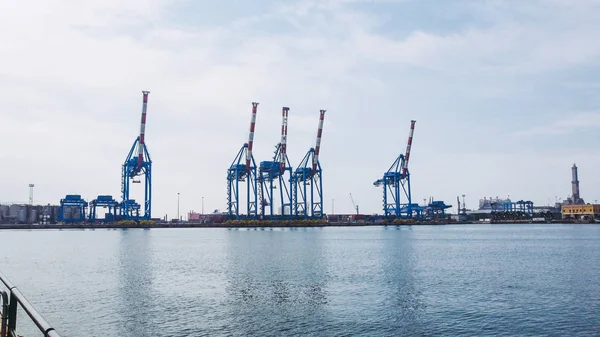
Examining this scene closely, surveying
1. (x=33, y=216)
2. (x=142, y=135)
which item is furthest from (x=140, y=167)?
(x=33, y=216)

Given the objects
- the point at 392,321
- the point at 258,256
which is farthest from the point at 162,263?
the point at 392,321

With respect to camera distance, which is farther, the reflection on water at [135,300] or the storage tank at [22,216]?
the storage tank at [22,216]

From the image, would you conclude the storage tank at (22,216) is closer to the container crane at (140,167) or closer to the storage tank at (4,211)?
the storage tank at (4,211)

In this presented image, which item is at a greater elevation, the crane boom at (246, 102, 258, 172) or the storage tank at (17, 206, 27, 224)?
the crane boom at (246, 102, 258, 172)

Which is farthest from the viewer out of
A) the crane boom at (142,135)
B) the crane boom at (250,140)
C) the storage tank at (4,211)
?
the storage tank at (4,211)

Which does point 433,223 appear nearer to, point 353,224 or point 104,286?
point 353,224

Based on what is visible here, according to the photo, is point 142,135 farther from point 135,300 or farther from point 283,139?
point 135,300

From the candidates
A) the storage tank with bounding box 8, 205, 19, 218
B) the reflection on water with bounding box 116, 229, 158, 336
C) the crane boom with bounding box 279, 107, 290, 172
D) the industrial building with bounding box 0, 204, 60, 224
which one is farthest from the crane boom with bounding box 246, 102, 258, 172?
the storage tank with bounding box 8, 205, 19, 218

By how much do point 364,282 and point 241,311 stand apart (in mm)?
11372

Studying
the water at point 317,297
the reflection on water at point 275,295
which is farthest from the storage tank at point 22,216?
the reflection on water at point 275,295

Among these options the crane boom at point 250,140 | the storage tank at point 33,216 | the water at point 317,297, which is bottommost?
the water at point 317,297

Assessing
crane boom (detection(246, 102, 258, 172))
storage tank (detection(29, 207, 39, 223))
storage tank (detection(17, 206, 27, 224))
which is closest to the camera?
crane boom (detection(246, 102, 258, 172))

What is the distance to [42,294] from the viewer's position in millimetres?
28453

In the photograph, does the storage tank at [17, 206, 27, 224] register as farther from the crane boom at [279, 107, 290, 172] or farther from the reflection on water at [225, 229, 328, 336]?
the reflection on water at [225, 229, 328, 336]
